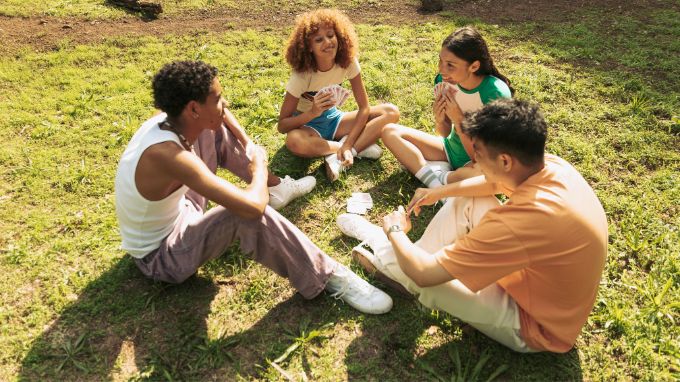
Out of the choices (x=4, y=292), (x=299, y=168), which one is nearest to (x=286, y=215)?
(x=299, y=168)

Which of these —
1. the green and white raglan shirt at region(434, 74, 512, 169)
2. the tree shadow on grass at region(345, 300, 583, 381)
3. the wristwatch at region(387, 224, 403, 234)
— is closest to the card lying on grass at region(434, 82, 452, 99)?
the green and white raglan shirt at region(434, 74, 512, 169)

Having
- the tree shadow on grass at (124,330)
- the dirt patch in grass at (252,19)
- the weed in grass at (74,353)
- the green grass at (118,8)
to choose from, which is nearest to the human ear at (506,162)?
the tree shadow on grass at (124,330)

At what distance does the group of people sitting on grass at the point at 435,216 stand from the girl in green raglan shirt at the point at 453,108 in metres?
0.01

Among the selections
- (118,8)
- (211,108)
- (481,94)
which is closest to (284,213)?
(211,108)

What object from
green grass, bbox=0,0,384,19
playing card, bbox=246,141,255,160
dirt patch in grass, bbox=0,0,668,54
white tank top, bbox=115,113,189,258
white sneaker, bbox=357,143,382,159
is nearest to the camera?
white tank top, bbox=115,113,189,258

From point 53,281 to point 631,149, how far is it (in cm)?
523

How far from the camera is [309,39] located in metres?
4.25

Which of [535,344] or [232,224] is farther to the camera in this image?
[232,224]

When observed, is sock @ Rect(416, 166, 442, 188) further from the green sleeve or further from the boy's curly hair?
the boy's curly hair

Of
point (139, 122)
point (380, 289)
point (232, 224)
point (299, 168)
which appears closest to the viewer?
point (232, 224)

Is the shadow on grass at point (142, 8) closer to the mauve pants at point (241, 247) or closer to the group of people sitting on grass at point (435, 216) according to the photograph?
the group of people sitting on grass at point (435, 216)

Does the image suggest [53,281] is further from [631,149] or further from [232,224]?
[631,149]

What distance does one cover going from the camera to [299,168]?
461 centimetres

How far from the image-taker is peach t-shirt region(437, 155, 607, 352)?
2250 mm
